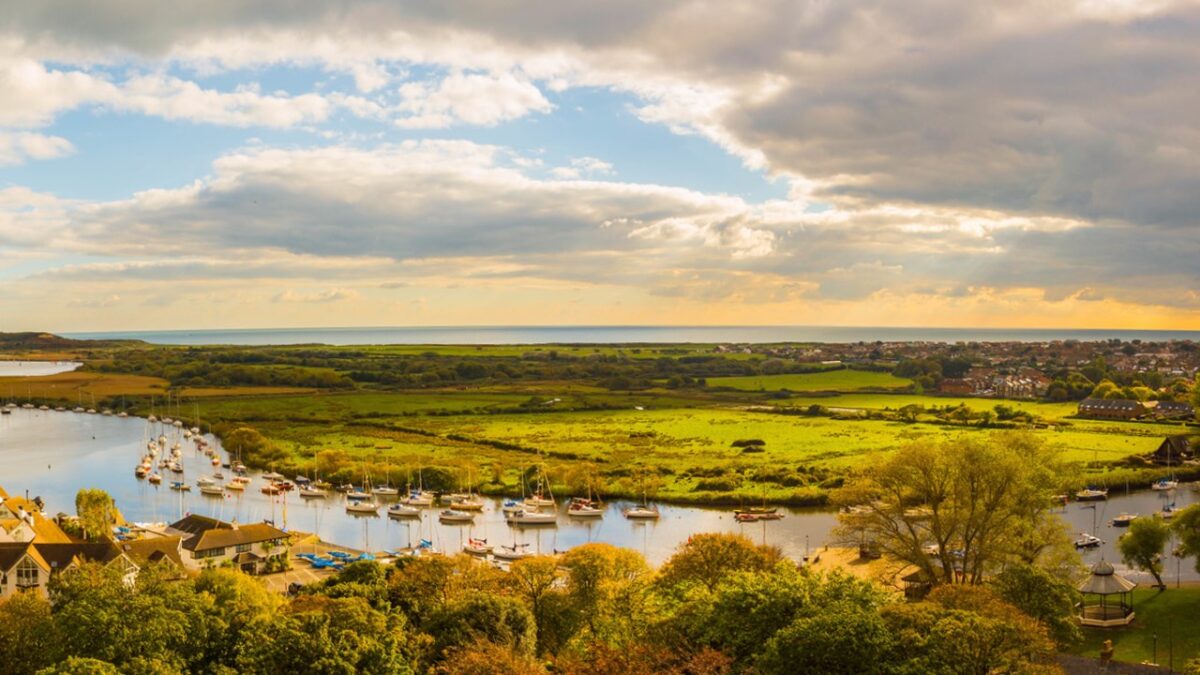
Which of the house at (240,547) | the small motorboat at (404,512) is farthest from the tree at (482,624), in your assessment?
the small motorboat at (404,512)

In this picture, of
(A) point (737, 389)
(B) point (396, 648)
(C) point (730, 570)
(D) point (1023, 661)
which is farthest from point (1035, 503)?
(A) point (737, 389)

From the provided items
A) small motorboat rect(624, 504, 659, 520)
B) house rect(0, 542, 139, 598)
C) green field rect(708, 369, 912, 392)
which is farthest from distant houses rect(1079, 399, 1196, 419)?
house rect(0, 542, 139, 598)

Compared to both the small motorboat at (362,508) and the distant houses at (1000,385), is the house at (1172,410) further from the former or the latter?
the small motorboat at (362,508)

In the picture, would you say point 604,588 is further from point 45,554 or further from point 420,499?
point 420,499

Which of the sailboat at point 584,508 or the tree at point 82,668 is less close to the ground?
the tree at point 82,668

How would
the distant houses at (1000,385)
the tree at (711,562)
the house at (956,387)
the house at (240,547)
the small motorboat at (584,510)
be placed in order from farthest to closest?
1. the house at (956,387)
2. the distant houses at (1000,385)
3. the small motorboat at (584,510)
4. the house at (240,547)
5. the tree at (711,562)

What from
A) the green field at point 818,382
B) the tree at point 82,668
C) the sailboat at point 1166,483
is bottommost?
the sailboat at point 1166,483

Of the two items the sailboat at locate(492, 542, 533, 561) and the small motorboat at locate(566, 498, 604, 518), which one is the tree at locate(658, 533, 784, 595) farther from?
the small motorboat at locate(566, 498, 604, 518)

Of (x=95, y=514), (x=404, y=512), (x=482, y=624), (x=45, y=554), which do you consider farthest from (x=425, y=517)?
(x=482, y=624)
